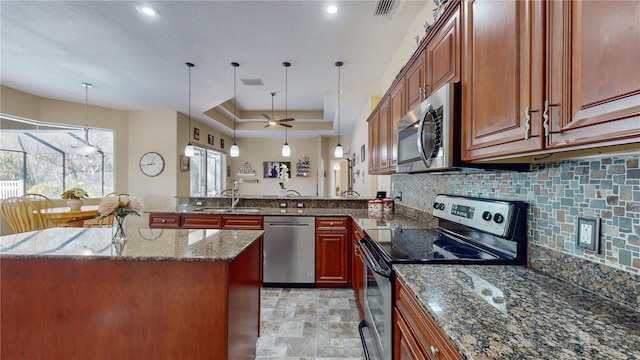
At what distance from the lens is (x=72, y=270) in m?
1.45

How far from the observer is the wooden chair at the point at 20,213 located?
12.1 feet

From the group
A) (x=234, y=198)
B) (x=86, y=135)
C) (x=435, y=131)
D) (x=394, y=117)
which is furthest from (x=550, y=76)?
(x=86, y=135)

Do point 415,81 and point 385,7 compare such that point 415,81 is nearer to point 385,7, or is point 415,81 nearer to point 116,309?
point 385,7

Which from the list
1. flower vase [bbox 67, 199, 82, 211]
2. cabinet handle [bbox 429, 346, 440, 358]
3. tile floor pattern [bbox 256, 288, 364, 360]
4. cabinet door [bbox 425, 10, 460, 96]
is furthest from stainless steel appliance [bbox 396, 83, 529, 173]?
flower vase [bbox 67, 199, 82, 211]

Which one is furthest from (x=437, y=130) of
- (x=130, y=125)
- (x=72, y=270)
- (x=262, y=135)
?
(x=262, y=135)

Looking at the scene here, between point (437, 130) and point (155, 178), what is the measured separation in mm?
5868

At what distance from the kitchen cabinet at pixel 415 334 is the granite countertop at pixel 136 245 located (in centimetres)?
87

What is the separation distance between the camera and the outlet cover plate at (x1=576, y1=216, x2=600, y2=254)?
914 mm

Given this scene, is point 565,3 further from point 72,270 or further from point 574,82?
point 72,270

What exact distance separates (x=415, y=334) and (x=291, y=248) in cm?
230

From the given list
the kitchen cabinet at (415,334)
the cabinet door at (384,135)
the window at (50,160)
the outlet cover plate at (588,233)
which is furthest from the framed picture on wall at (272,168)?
the outlet cover plate at (588,233)

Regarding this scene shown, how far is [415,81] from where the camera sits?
187cm

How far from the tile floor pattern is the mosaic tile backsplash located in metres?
1.53

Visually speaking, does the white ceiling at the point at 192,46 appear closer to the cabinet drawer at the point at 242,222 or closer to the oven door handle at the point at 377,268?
the cabinet drawer at the point at 242,222
